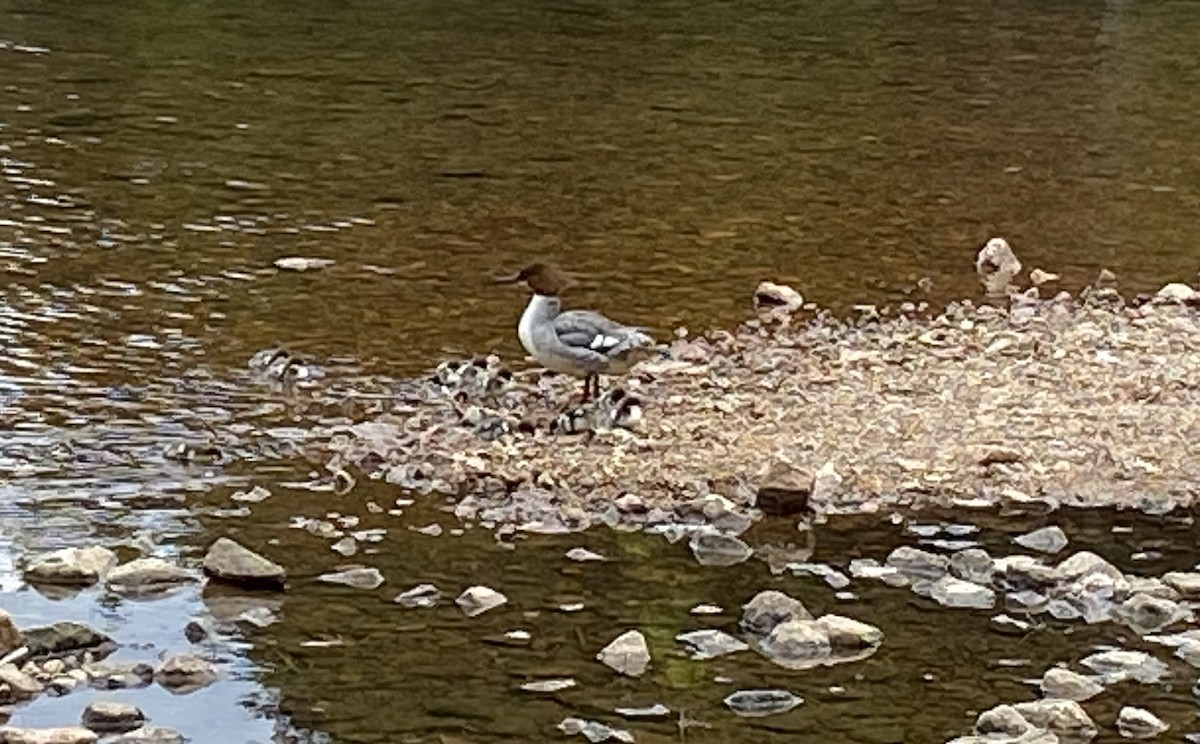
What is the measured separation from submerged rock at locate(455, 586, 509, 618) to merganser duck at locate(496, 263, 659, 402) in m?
2.49

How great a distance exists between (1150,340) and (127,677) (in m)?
7.15

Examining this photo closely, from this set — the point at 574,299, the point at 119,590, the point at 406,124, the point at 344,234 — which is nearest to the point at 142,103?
the point at 406,124

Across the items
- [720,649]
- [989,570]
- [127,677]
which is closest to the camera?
[127,677]

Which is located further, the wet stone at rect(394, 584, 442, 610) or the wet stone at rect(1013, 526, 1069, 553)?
the wet stone at rect(1013, 526, 1069, 553)

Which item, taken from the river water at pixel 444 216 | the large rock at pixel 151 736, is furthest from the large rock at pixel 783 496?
the large rock at pixel 151 736

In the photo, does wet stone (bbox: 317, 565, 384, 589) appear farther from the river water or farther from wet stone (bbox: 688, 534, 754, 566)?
wet stone (bbox: 688, 534, 754, 566)

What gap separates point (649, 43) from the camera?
89.6ft

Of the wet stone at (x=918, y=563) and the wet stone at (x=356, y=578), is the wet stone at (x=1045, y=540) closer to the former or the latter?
the wet stone at (x=918, y=563)

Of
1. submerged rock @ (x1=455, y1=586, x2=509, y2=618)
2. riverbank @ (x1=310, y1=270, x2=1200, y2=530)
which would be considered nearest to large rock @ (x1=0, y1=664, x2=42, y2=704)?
submerged rock @ (x1=455, y1=586, x2=509, y2=618)

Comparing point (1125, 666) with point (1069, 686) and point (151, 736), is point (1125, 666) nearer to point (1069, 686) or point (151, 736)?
point (1069, 686)

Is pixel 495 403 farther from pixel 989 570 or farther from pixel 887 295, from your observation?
pixel 887 295

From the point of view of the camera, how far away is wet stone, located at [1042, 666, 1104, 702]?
789cm

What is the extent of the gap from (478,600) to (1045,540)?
8.26ft

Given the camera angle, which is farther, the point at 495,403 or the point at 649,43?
the point at 649,43
